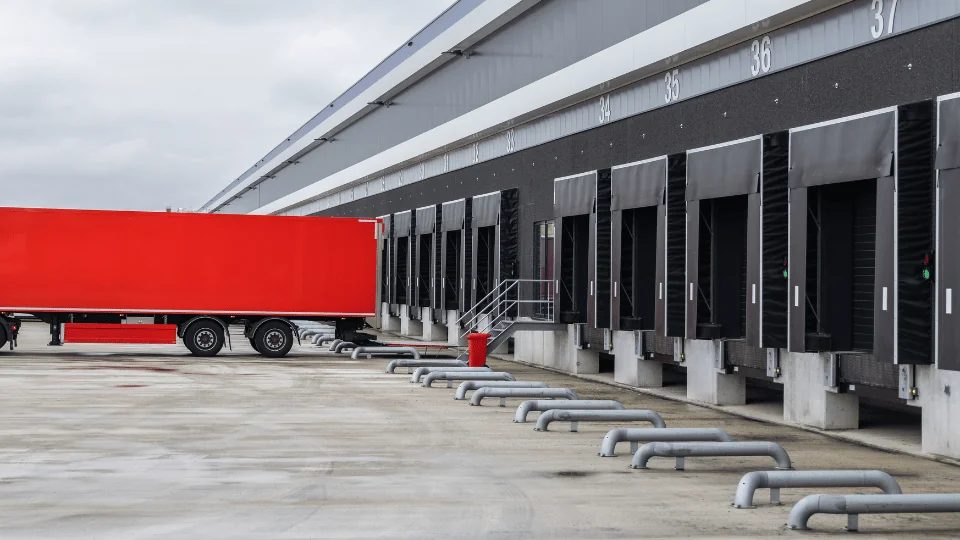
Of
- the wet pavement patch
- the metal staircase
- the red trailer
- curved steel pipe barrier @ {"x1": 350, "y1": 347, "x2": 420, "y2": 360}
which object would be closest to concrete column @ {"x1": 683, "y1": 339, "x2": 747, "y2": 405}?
the metal staircase

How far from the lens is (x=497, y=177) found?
36.4m

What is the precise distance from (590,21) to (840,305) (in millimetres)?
12080

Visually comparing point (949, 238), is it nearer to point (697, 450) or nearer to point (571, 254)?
point (697, 450)

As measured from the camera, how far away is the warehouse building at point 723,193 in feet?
52.3

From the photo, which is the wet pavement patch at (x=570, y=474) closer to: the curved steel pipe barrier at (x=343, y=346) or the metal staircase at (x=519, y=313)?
the metal staircase at (x=519, y=313)

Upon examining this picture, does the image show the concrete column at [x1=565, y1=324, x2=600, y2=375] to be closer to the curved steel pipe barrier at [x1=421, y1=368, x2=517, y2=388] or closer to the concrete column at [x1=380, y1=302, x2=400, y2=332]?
the curved steel pipe barrier at [x1=421, y1=368, x2=517, y2=388]

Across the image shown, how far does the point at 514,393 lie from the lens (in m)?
20.0

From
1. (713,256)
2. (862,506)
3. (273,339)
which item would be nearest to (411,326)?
(273,339)

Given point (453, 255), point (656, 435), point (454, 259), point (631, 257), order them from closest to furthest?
point (656, 435), point (631, 257), point (454, 259), point (453, 255)

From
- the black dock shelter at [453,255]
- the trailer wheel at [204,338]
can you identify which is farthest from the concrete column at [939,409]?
the black dock shelter at [453,255]

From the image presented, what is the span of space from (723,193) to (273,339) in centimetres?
1555

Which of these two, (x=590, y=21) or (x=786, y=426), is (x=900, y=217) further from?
(x=590, y=21)

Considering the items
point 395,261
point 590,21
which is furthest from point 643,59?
point 395,261

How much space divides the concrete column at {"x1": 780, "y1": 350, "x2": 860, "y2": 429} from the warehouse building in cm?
3
